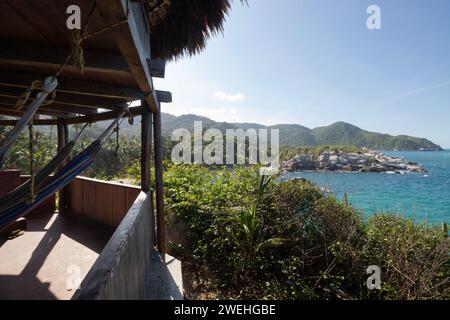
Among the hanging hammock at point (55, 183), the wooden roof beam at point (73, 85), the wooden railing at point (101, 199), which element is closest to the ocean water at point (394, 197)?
the wooden railing at point (101, 199)

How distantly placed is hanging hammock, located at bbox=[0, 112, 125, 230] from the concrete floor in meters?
1.15

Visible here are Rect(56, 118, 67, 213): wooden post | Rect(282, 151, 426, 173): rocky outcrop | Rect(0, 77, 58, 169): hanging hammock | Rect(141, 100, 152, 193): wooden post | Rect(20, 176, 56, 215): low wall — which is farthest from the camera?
Rect(282, 151, 426, 173): rocky outcrop

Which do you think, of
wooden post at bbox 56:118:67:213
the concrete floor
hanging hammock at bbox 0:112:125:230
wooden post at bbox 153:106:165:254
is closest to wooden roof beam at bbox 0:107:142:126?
wooden post at bbox 56:118:67:213

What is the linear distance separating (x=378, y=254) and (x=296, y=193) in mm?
1640

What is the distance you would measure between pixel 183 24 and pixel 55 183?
2.64 metres

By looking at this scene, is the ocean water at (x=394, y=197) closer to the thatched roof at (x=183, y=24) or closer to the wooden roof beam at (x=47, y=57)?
the thatched roof at (x=183, y=24)

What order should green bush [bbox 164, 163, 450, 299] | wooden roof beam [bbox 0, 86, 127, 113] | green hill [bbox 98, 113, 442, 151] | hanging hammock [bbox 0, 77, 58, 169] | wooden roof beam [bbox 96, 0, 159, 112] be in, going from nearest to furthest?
wooden roof beam [bbox 96, 0, 159, 112] < hanging hammock [bbox 0, 77, 58, 169] < wooden roof beam [bbox 0, 86, 127, 113] < green bush [bbox 164, 163, 450, 299] < green hill [bbox 98, 113, 442, 151]

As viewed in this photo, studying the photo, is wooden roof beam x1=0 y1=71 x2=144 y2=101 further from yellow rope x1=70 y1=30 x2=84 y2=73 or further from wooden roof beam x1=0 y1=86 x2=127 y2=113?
yellow rope x1=70 y1=30 x2=84 y2=73

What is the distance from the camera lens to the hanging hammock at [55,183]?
1.29m

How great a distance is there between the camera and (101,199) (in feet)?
14.0

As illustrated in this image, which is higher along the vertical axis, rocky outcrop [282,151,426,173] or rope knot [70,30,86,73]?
rope knot [70,30,86,73]

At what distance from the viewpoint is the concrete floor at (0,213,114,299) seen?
2375 millimetres

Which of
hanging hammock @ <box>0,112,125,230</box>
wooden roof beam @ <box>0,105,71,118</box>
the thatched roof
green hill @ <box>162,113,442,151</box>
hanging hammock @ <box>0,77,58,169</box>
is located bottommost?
hanging hammock @ <box>0,112,125,230</box>

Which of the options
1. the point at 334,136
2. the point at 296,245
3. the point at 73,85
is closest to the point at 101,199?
the point at 73,85
